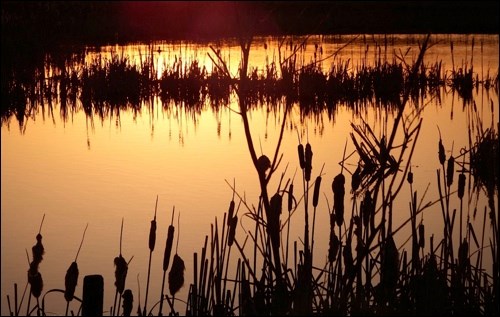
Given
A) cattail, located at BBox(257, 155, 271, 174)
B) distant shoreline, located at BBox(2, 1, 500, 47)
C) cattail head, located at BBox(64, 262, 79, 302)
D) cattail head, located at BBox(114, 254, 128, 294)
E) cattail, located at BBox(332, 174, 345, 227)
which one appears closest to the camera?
cattail head, located at BBox(64, 262, 79, 302)

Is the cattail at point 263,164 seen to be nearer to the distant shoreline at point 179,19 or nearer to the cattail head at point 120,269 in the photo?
the cattail head at point 120,269

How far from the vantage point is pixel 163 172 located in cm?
547

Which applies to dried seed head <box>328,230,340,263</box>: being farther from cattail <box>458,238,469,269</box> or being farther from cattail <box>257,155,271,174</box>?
cattail <box>458,238,469,269</box>

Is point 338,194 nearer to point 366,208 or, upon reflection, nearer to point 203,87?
point 366,208

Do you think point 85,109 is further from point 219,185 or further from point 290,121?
point 219,185

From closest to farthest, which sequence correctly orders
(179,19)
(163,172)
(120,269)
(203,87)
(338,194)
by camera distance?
(120,269) < (338,194) < (163,172) < (203,87) < (179,19)

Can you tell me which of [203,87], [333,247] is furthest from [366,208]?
[203,87]

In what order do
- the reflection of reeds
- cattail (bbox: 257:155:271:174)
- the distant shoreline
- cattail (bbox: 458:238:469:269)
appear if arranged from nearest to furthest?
cattail (bbox: 257:155:271:174) < cattail (bbox: 458:238:469:269) < the reflection of reeds < the distant shoreline

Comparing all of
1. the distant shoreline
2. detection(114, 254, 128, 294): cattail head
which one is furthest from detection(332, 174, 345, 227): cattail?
the distant shoreline

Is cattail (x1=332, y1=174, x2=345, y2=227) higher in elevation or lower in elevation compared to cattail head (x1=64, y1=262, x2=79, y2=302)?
higher

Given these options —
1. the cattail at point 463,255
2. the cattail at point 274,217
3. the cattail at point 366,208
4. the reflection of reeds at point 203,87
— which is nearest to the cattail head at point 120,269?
the cattail at point 274,217

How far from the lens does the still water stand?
3.75 m

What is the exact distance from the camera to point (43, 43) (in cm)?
1051

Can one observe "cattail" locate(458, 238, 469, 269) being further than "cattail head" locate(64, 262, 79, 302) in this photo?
Yes
